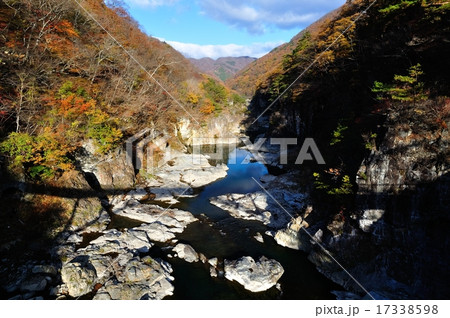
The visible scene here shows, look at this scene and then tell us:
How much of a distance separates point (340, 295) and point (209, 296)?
5040 millimetres

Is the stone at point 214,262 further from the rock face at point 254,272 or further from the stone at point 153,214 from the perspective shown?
the stone at point 153,214

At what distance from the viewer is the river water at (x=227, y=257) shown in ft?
27.1

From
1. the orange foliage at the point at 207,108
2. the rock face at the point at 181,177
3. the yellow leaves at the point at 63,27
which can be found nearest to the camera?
the yellow leaves at the point at 63,27

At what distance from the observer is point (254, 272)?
895cm

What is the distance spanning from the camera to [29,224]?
9352 millimetres

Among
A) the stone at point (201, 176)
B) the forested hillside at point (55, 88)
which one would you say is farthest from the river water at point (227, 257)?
the forested hillside at point (55, 88)

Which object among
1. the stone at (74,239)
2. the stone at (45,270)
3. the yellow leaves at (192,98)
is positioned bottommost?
the stone at (45,270)

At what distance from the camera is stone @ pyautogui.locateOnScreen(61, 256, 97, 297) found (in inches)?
291

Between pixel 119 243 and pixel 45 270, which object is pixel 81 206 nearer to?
pixel 119 243

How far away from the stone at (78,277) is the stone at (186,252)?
133 inches

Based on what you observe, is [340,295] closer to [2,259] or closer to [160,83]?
[2,259]

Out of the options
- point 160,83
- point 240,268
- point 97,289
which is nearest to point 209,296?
point 240,268

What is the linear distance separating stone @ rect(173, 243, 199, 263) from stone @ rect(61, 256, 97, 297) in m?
3.37

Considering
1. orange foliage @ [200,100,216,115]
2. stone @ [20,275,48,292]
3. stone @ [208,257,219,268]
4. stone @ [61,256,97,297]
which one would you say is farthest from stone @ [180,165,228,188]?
orange foliage @ [200,100,216,115]
